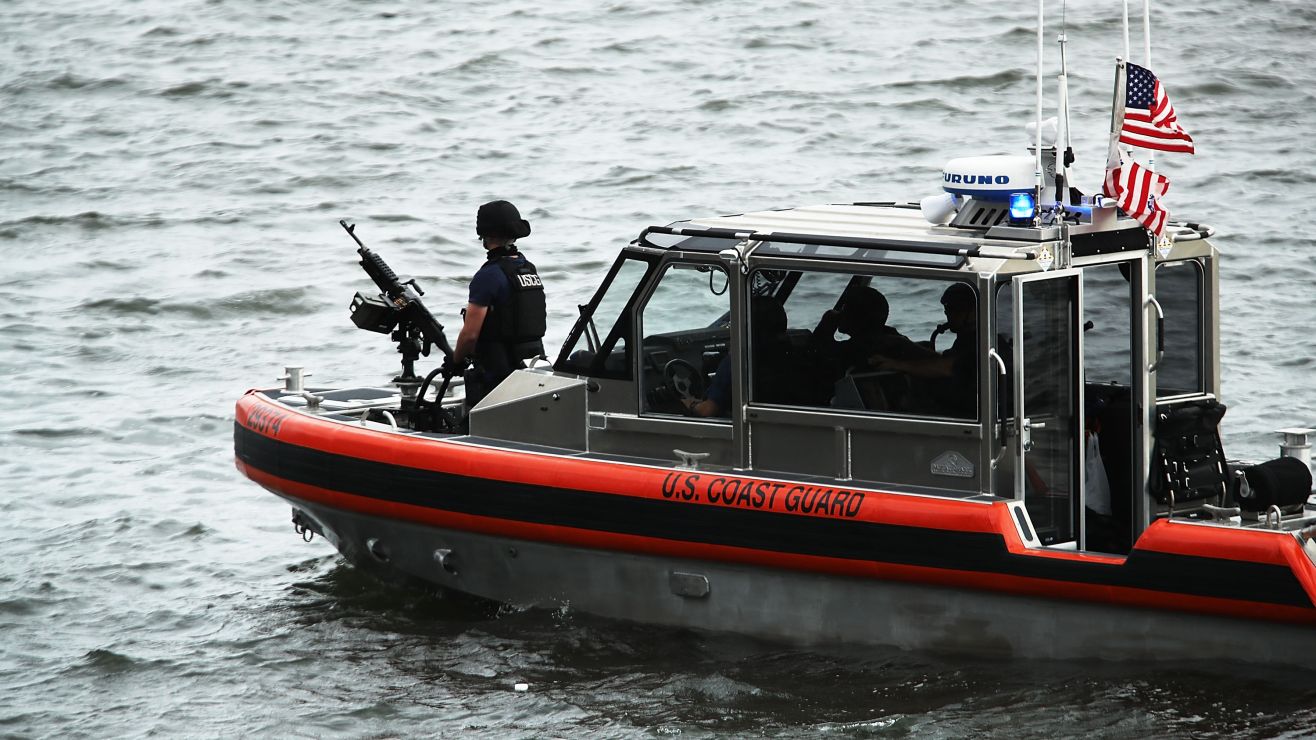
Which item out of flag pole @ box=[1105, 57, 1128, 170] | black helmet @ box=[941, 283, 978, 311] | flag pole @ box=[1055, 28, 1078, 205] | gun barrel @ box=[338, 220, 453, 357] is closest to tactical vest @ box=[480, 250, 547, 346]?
gun barrel @ box=[338, 220, 453, 357]

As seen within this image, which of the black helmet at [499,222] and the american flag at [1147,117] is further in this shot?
the black helmet at [499,222]

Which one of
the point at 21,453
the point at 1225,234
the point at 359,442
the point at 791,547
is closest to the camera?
the point at 791,547

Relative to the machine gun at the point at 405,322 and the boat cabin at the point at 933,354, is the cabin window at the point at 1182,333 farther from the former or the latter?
the machine gun at the point at 405,322

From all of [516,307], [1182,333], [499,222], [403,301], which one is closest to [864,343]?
[1182,333]

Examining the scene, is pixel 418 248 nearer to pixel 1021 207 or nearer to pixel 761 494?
pixel 761 494

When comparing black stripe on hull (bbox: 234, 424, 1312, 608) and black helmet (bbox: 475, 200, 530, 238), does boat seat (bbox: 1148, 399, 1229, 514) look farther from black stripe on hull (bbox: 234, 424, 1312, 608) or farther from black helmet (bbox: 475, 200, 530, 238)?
black helmet (bbox: 475, 200, 530, 238)

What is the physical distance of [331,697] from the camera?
23.6 ft

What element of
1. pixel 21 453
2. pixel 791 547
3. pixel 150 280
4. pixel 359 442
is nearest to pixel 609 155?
pixel 150 280

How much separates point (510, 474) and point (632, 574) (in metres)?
0.65

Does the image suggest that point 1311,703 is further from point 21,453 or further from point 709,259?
point 21,453

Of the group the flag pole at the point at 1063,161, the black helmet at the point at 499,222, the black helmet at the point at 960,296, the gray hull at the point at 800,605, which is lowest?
the gray hull at the point at 800,605

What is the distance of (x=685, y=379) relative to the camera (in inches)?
287

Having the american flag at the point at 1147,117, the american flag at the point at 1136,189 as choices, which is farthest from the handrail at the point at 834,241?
the american flag at the point at 1147,117

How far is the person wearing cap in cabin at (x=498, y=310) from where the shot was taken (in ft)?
26.1
